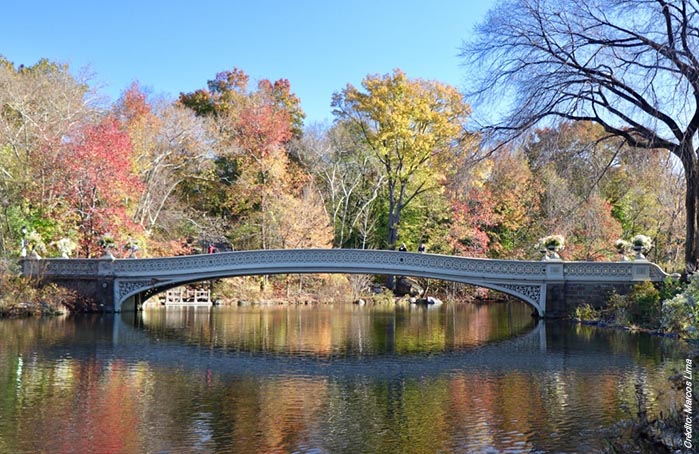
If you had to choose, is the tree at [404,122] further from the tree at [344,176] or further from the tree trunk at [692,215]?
the tree trunk at [692,215]

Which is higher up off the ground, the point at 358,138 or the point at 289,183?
the point at 358,138

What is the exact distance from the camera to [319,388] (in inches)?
451

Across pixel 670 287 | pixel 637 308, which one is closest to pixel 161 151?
pixel 637 308

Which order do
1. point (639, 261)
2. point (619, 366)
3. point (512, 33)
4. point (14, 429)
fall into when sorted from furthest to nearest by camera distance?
point (639, 261)
point (512, 33)
point (619, 366)
point (14, 429)

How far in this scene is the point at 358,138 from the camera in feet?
130

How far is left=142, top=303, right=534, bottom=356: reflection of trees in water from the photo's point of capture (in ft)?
57.5

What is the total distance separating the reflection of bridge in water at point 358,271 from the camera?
23.7m

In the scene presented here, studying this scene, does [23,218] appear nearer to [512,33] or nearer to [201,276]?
[201,276]

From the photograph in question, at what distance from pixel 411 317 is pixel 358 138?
1460 centimetres

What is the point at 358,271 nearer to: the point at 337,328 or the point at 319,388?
the point at 337,328

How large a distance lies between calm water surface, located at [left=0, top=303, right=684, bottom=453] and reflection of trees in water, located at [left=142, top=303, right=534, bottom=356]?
14 cm

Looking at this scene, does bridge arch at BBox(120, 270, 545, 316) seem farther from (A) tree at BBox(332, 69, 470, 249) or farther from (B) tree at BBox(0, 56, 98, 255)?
(A) tree at BBox(332, 69, 470, 249)

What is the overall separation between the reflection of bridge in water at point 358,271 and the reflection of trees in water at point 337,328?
1.33 metres

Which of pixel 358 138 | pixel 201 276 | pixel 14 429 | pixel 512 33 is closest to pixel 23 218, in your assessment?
pixel 201 276
